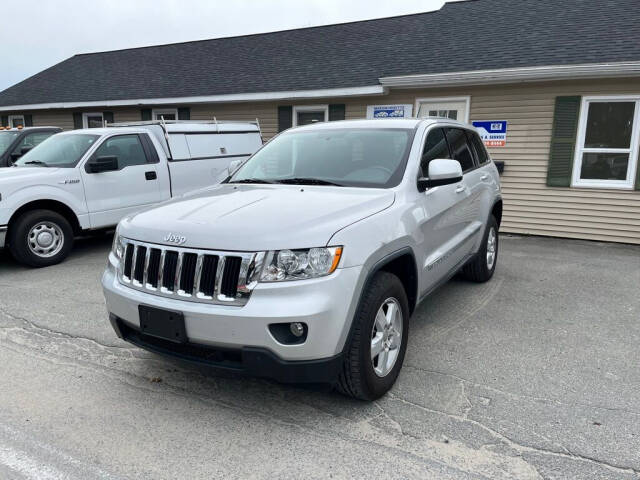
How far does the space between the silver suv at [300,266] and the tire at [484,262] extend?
5.19 ft

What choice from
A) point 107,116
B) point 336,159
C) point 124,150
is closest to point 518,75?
point 336,159

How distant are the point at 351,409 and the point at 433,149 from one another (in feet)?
7.17

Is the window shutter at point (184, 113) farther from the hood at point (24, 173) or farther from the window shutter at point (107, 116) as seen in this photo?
the hood at point (24, 173)

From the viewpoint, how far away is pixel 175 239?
2.83 metres

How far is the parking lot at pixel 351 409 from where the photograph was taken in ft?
8.30

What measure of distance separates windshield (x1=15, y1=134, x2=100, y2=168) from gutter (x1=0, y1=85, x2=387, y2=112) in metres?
4.55

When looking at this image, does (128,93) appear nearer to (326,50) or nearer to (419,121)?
(326,50)

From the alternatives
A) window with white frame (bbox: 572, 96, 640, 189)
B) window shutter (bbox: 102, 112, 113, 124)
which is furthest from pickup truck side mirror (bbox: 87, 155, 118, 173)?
window shutter (bbox: 102, 112, 113, 124)

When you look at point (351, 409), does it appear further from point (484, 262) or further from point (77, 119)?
point (77, 119)

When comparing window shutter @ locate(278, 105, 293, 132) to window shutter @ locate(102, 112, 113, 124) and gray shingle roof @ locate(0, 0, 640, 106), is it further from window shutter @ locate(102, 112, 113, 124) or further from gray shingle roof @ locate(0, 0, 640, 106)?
window shutter @ locate(102, 112, 113, 124)

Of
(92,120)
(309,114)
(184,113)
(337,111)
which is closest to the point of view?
(337,111)

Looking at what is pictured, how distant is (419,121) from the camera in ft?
13.5

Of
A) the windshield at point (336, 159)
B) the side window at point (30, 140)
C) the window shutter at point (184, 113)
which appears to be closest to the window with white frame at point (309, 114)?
the window shutter at point (184, 113)

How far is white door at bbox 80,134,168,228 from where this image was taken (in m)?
6.91
